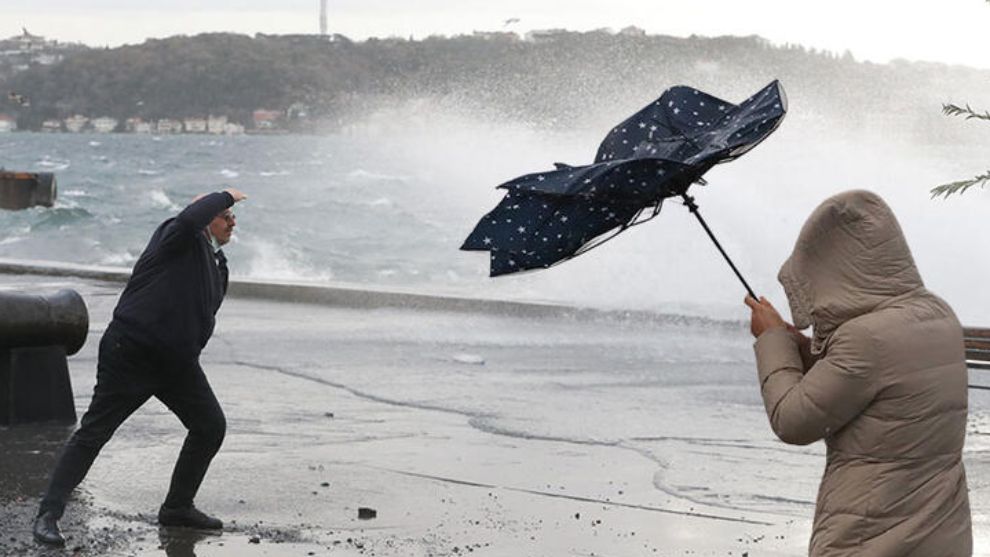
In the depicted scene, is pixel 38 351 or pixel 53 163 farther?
pixel 53 163

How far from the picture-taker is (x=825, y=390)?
4.12 meters

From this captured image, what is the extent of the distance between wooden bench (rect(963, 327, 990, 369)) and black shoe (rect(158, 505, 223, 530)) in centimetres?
530

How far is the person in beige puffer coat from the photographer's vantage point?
410cm

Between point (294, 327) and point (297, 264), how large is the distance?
28.5 metres

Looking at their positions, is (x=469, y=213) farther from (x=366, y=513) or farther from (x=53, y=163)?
(x=366, y=513)

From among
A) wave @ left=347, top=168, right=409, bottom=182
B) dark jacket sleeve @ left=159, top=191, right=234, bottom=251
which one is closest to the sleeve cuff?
dark jacket sleeve @ left=159, top=191, right=234, bottom=251

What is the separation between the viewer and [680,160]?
470cm

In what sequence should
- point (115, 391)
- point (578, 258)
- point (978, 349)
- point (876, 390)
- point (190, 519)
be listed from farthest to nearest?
1. point (578, 258)
2. point (978, 349)
3. point (190, 519)
4. point (115, 391)
5. point (876, 390)

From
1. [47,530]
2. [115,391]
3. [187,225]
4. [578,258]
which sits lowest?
[578,258]

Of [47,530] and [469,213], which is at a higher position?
→ [47,530]

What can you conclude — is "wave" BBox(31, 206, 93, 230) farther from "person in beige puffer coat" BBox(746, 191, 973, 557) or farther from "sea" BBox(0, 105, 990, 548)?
"person in beige puffer coat" BBox(746, 191, 973, 557)

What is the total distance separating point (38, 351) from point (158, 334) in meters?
2.79

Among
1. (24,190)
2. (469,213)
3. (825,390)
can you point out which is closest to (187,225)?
(825,390)

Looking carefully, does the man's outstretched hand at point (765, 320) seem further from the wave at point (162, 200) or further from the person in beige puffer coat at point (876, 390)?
the wave at point (162, 200)
